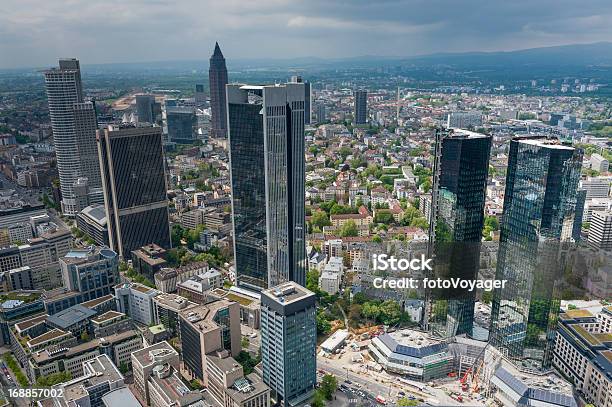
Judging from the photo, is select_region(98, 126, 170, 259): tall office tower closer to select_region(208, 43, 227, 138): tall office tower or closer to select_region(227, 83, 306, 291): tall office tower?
select_region(227, 83, 306, 291): tall office tower

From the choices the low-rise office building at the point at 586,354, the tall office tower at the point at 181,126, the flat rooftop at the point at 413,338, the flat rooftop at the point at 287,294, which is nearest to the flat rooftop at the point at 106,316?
the flat rooftop at the point at 287,294

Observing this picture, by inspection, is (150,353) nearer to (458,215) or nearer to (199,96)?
(458,215)

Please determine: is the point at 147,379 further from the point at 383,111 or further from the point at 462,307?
the point at 383,111

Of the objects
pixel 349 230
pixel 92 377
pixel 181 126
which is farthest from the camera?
pixel 181 126

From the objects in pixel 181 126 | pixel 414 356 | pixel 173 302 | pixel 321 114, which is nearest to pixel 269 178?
pixel 173 302

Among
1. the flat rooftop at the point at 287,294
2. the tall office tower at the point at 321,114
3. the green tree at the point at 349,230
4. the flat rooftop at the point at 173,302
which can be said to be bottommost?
the green tree at the point at 349,230

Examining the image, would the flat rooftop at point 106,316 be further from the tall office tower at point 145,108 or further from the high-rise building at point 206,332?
the tall office tower at point 145,108
